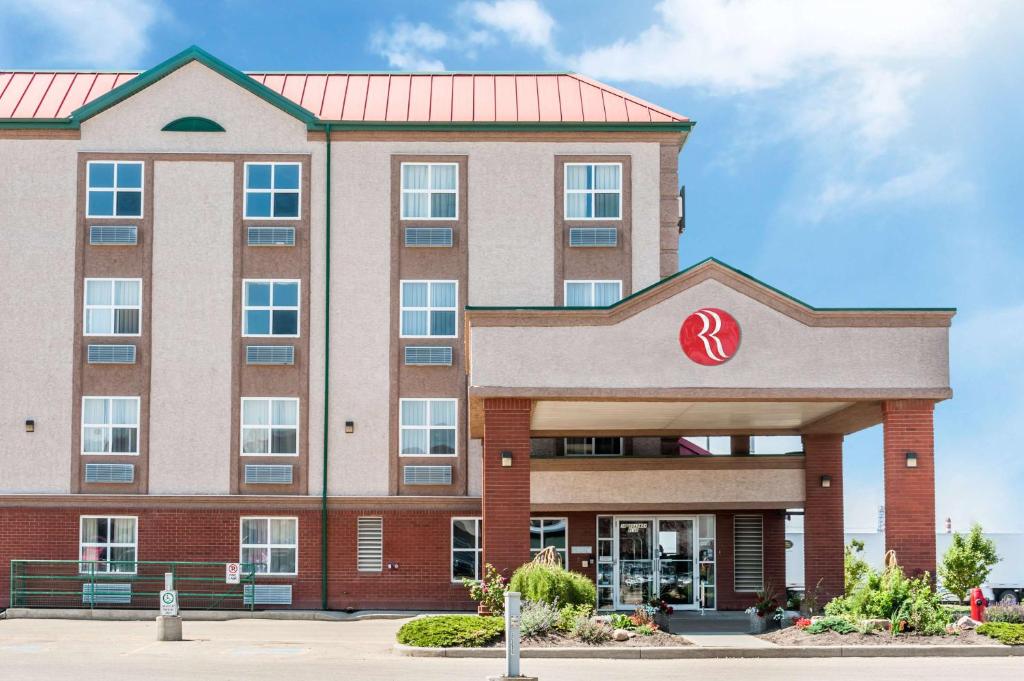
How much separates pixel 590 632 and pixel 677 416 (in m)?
8.63

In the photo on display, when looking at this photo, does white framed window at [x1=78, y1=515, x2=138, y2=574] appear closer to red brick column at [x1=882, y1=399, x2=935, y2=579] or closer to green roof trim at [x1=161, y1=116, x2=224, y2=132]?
green roof trim at [x1=161, y1=116, x2=224, y2=132]

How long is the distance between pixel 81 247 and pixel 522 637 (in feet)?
61.3

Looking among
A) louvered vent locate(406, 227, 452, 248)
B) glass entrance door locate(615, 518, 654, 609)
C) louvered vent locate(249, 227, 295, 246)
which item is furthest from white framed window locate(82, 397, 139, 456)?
glass entrance door locate(615, 518, 654, 609)

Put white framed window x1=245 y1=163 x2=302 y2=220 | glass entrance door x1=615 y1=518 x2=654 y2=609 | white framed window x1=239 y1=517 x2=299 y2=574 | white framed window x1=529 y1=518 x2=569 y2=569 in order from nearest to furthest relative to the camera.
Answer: glass entrance door x1=615 y1=518 x2=654 y2=609 < white framed window x1=529 y1=518 x2=569 y2=569 < white framed window x1=239 y1=517 x2=299 y2=574 < white framed window x1=245 y1=163 x2=302 y2=220

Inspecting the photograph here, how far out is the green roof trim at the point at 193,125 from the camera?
3588cm

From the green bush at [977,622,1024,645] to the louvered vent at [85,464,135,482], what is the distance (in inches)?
825

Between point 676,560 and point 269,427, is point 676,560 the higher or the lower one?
the lower one

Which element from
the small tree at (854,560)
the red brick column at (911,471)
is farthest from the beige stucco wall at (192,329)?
the small tree at (854,560)

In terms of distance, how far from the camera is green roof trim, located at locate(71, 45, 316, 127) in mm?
35688

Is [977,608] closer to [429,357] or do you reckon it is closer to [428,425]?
[428,425]

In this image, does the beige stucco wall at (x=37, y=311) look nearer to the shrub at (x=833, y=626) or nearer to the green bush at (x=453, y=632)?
the green bush at (x=453, y=632)

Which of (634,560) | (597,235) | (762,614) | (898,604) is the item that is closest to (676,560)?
(634,560)

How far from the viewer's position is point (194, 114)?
118 ft

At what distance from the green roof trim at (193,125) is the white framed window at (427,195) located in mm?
4946
